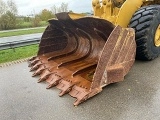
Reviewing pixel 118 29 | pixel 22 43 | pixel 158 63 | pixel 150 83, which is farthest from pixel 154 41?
pixel 22 43

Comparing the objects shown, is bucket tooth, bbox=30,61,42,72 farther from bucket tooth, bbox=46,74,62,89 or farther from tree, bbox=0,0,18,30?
tree, bbox=0,0,18,30

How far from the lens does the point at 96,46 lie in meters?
4.71

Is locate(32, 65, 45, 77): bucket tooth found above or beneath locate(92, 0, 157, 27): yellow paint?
beneath

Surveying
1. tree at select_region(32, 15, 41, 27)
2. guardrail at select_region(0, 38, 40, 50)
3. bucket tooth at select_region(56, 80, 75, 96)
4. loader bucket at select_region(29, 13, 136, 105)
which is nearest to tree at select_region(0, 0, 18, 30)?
tree at select_region(32, 15, 41, 27)

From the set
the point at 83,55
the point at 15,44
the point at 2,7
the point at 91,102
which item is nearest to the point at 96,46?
the point at 83,55

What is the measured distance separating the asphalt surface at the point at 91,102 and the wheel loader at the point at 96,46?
17 cm

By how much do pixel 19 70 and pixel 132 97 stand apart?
2922 mm

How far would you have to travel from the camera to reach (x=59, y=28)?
17.1 ft

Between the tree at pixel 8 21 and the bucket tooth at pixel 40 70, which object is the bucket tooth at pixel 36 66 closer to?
the bucket tooth at pixel 40 70

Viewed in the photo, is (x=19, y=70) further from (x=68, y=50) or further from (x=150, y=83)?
(x=150, y=83)

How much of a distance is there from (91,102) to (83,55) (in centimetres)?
176

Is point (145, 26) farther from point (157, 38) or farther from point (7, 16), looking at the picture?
point (7, 16)

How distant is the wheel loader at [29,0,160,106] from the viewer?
3422 millimetres

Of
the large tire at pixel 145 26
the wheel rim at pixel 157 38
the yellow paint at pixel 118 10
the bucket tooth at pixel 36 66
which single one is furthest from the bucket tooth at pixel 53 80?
the wheel rim at pixel 157 38
